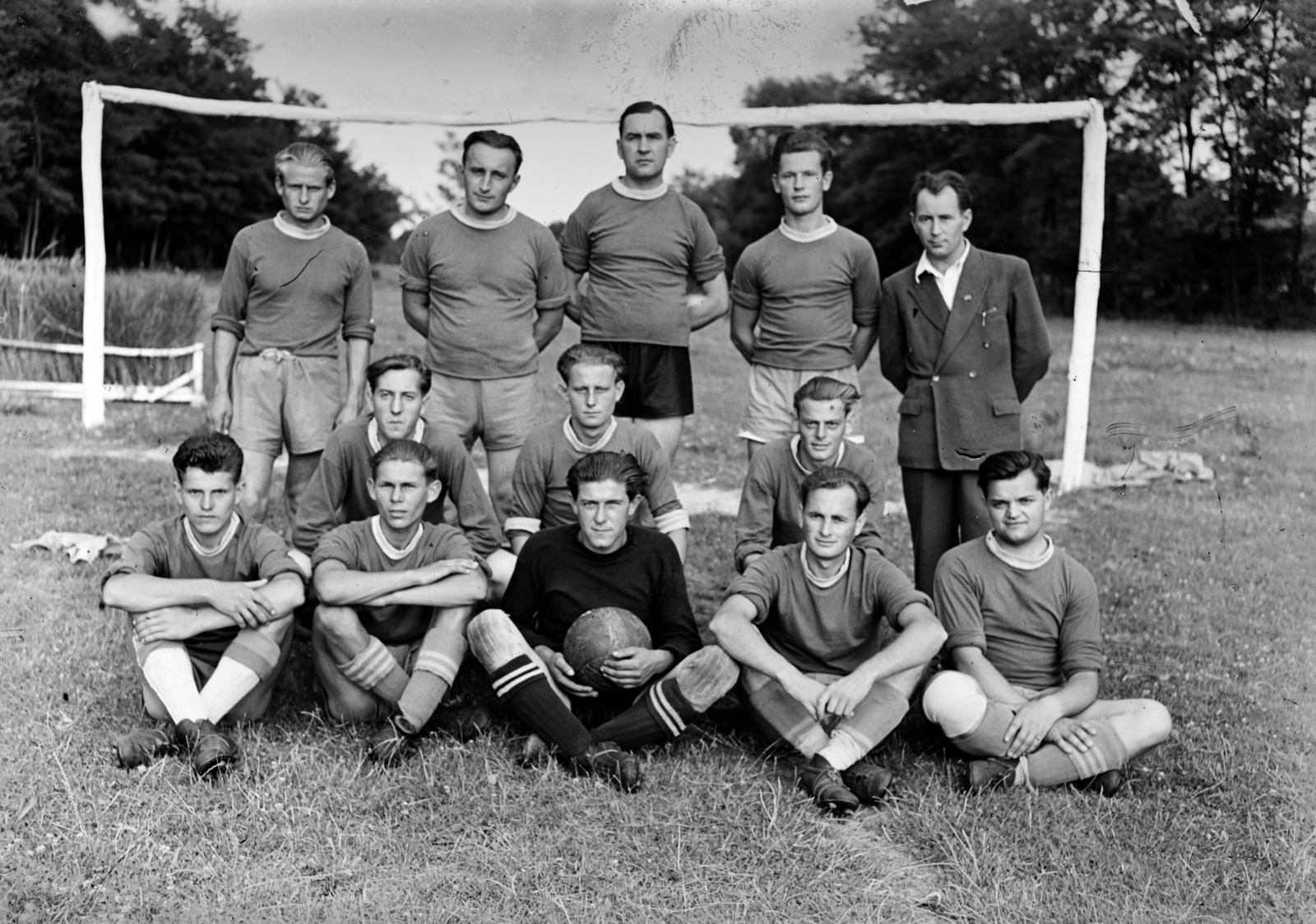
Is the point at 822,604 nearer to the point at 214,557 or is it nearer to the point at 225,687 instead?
the point at 225,687

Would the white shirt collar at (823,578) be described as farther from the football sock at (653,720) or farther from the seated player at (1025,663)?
the football sock at (653,720)

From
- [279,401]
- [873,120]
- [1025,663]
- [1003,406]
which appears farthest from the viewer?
[873,120]

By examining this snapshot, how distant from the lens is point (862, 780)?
3.94m

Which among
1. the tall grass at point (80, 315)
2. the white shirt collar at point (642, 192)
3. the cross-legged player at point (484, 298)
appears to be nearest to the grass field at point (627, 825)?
the cross-legged player at point (484, 298)

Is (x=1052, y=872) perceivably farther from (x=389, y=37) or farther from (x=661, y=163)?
(x=389, y=37)

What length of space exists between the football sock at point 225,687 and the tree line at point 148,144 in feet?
14.0

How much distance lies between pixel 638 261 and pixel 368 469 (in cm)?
157

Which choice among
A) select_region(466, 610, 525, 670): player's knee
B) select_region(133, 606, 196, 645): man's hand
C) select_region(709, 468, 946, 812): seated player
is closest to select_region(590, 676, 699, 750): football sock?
select_region(709, 468, 946, 812): seated player

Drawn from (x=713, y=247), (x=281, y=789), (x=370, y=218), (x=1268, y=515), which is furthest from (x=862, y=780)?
(x=370, y=218)

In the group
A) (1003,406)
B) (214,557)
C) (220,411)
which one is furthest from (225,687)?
(1003,406)

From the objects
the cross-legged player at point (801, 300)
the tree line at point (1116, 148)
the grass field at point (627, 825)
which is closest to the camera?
the grass field at point (627, 825)

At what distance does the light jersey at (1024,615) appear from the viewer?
428 cm

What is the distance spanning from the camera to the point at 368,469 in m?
4.89

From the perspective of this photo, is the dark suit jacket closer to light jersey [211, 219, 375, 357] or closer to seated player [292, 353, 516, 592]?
seated player [292, 353, 516, 592]
